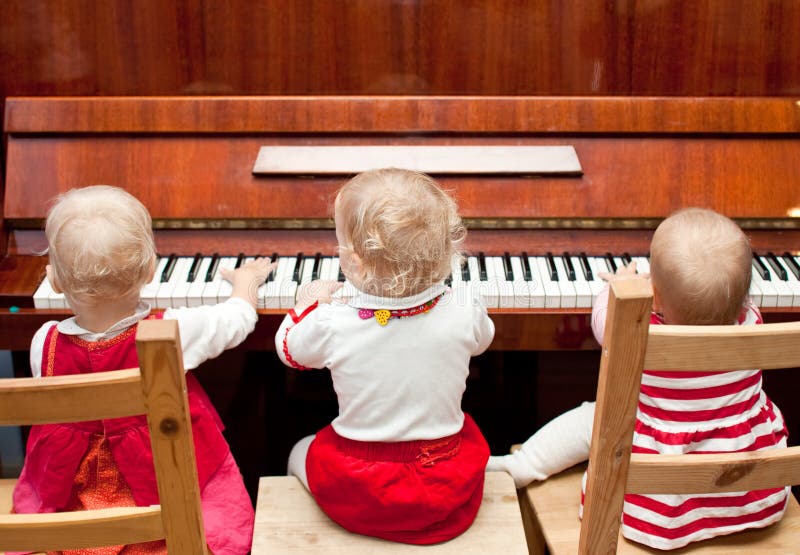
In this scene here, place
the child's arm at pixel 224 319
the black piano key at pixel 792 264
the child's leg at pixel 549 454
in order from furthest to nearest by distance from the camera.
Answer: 1. the black piano key at pixel 792 264
2. the child's leg at pixel 549 454
3. the child's arm at pixel 224 319

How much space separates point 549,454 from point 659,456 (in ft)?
1.65

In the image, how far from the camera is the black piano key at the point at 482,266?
2.04 metres

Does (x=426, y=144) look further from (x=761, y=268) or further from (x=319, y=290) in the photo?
(x=761, y=268)

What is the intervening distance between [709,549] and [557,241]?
0.82 meters

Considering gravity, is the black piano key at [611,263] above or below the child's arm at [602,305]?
above

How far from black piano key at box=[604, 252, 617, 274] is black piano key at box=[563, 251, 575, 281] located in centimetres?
9

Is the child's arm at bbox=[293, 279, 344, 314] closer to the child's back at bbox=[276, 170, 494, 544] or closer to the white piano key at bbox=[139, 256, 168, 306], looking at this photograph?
the child's back at bbox=[276, 170, 494, 544]

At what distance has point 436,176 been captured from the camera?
218 cm

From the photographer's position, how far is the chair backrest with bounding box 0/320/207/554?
1.15m

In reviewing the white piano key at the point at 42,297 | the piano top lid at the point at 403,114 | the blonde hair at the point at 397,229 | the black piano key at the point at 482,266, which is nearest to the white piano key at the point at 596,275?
the black piano key at the point at 482,266

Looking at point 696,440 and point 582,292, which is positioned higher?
point 582,292

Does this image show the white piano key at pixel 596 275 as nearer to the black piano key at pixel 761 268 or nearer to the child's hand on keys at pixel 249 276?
the black piano key at pixel 761 268

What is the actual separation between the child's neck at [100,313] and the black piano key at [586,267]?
1016 mm

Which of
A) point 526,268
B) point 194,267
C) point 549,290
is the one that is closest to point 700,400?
point 549,290
